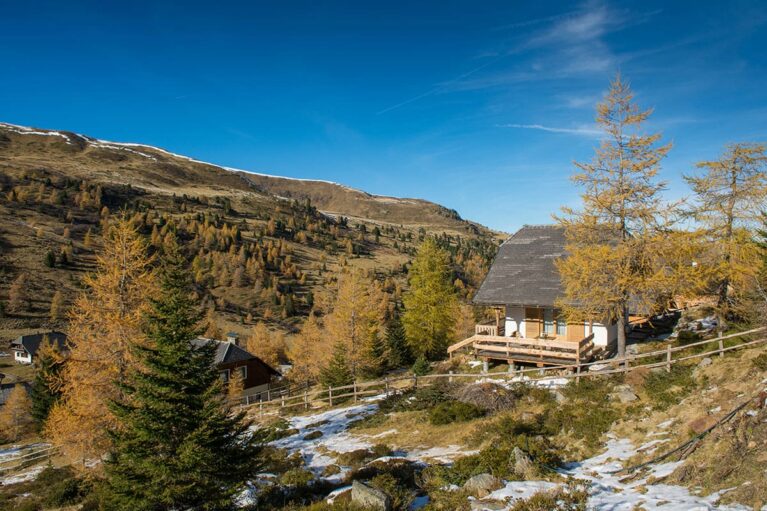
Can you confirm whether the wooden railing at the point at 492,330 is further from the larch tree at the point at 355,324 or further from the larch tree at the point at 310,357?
the larch tree at the point at 310,357

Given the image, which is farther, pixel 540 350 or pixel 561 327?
pixel 561 327

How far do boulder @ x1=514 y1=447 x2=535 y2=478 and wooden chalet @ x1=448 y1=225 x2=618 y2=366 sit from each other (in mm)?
10011

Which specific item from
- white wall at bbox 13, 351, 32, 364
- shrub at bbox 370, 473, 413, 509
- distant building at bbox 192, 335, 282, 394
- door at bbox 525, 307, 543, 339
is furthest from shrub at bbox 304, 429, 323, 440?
white wall at bbox 13, 351, 32, 364

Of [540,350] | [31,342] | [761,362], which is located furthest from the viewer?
[31,342]

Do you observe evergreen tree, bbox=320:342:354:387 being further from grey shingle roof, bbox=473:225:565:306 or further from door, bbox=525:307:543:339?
door, bbox=525:307:543:339

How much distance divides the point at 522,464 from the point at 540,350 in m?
11.4

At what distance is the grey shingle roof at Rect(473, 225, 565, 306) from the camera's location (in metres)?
23.4

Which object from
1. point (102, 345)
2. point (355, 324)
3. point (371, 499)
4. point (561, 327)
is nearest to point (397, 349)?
point (355, 324)

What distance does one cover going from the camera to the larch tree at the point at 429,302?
40.3m

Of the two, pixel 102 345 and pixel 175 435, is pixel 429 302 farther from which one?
pixel 175 435

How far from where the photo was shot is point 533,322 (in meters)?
25.0

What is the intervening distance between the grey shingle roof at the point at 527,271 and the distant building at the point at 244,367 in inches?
1295

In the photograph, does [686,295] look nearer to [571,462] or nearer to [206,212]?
[571,462]

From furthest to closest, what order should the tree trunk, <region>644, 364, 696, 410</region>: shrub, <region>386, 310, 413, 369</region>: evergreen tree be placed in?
<region>386, 310, 413, 369</region>: evergreen tree < the tree trunk < <region>644, 364, 696, 410</region>: shrub
